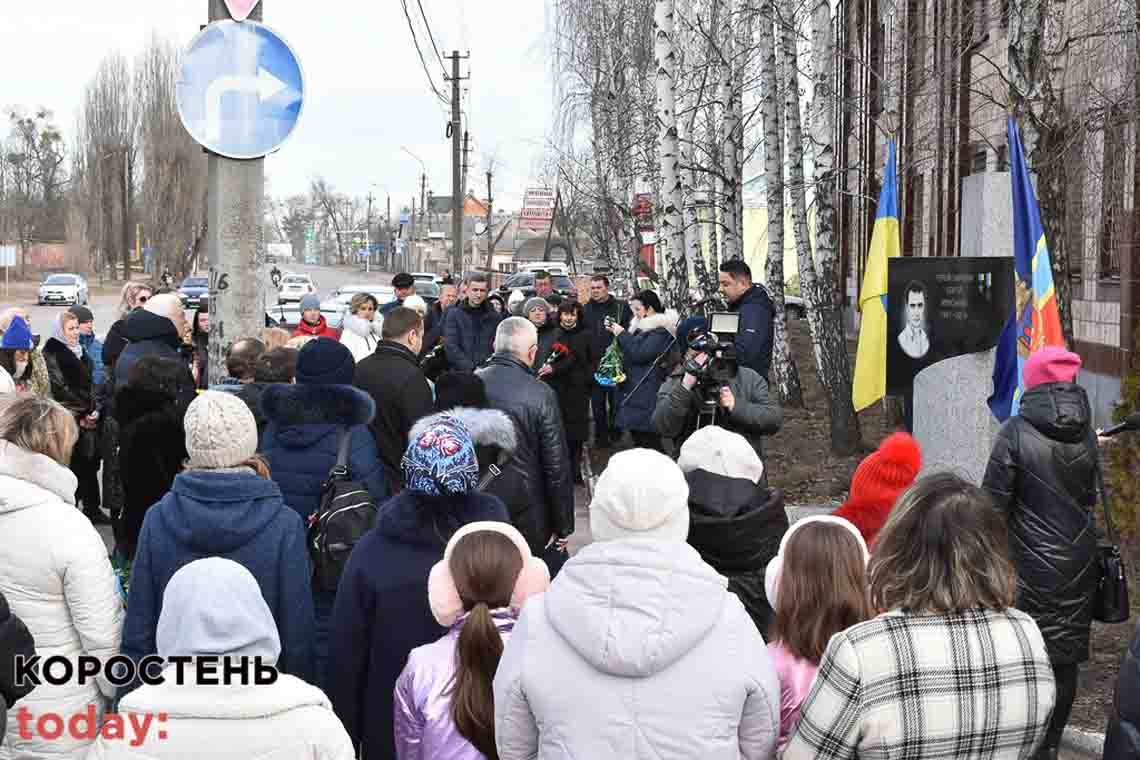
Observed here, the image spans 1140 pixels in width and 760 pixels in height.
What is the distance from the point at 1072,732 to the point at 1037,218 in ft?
10.3

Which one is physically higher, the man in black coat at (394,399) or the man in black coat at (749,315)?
the man in black coat at (749,315)

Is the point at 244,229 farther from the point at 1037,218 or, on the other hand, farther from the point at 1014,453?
the point at 1037,218

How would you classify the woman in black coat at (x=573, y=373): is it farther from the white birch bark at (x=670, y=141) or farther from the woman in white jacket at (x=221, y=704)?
the woman in white jacket at (x=221, y=704)

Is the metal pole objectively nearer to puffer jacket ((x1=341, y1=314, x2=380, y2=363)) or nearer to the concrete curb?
puffer jacket ((x1=341, y1=314, x2=380, y2=363))

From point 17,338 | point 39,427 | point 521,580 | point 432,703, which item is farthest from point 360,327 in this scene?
point 432,703

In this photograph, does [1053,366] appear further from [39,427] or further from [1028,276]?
[39,427]

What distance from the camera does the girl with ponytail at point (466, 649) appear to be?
3.56 m

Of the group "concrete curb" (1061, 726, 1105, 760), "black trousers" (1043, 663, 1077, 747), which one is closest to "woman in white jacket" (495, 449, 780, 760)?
"black trousers" (1043, 663, 1077, 747)

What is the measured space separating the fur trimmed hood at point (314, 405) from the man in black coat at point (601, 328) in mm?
8150

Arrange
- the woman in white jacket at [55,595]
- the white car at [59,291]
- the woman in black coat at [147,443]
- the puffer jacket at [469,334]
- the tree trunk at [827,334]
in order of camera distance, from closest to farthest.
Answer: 1. the woman in white jacket at [55,595]
2. the woman in black coat at [147,443]
3. the puffer jacket at [469,334]
4. the tree trunk at [827,334]
5. the white car at [59,291]

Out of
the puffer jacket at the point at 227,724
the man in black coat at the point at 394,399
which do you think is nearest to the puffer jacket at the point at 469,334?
the man in black coat at the point at 394,399

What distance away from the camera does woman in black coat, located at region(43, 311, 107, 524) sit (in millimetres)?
10297

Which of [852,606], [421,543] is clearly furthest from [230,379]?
[852,606]

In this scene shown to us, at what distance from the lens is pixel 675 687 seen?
3.04 m
